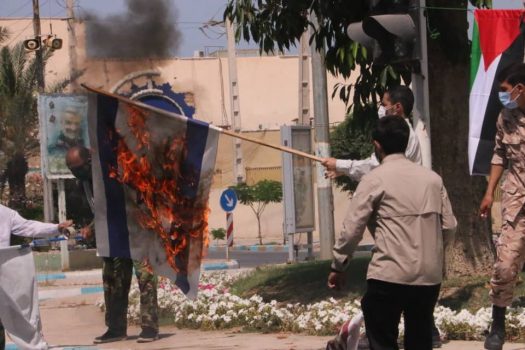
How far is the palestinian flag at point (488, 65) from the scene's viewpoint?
9117 millimetres

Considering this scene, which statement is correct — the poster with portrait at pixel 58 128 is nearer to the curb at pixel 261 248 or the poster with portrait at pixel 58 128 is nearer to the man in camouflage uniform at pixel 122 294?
the man in camouflage uniform at pixel 122 294

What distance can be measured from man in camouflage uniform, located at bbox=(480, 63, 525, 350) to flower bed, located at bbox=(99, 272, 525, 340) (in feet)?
2.81

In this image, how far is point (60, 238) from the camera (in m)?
8.90

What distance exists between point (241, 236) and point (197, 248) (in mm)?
35547

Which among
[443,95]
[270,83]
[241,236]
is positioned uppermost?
[270,83]

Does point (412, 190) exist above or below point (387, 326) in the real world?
above

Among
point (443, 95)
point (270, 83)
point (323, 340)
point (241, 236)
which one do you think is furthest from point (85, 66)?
point (270, 83)

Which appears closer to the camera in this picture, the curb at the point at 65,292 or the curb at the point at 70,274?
the curb at the point at 65,292

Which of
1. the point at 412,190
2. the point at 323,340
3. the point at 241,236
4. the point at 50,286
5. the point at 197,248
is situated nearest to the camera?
the point at 412,190

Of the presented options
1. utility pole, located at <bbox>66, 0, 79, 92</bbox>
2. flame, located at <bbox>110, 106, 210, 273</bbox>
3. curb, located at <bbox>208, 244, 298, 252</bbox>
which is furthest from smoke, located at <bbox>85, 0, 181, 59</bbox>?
curb, located at <bbox>208, 244, 298, 252</bbox>

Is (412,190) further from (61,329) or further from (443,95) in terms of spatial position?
(61,329)

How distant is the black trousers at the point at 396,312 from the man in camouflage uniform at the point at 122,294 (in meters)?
3.96

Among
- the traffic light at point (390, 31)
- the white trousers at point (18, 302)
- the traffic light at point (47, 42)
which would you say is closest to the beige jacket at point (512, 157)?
the traffic light at point (390, 31)

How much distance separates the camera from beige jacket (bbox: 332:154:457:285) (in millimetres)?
6164
